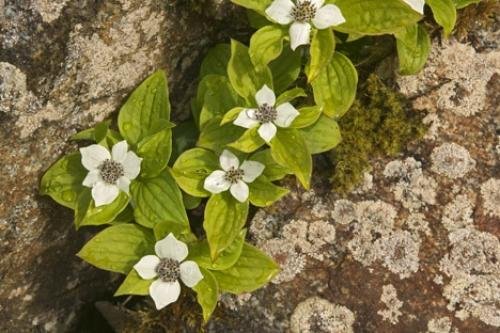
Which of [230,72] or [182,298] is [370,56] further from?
[182,298]

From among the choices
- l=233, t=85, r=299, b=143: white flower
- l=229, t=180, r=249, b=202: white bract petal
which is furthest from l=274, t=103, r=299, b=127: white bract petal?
l=229, t=180, r=249, b=202: white bract petal

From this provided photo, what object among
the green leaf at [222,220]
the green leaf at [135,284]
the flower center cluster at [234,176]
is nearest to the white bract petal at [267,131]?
the flower center cluster at [234,176]

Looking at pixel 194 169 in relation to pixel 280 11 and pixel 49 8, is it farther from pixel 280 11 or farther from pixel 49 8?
pixel 49 8

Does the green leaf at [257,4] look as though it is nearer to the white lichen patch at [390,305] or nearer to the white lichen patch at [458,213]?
the white lichen patch at [458,213]

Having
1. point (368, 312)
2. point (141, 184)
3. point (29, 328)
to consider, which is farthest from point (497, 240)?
point (29, 328)

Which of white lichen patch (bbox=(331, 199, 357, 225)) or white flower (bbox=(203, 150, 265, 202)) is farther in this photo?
white lichen patch (bbox=(331, 199, 357, 225))

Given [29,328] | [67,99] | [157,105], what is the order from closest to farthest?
[67,99] < [157,105] < [29,328]

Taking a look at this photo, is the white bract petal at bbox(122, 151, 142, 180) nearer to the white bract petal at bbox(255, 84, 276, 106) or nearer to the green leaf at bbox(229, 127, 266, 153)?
the green leaf at bbox(229, 127, 266, 153)
